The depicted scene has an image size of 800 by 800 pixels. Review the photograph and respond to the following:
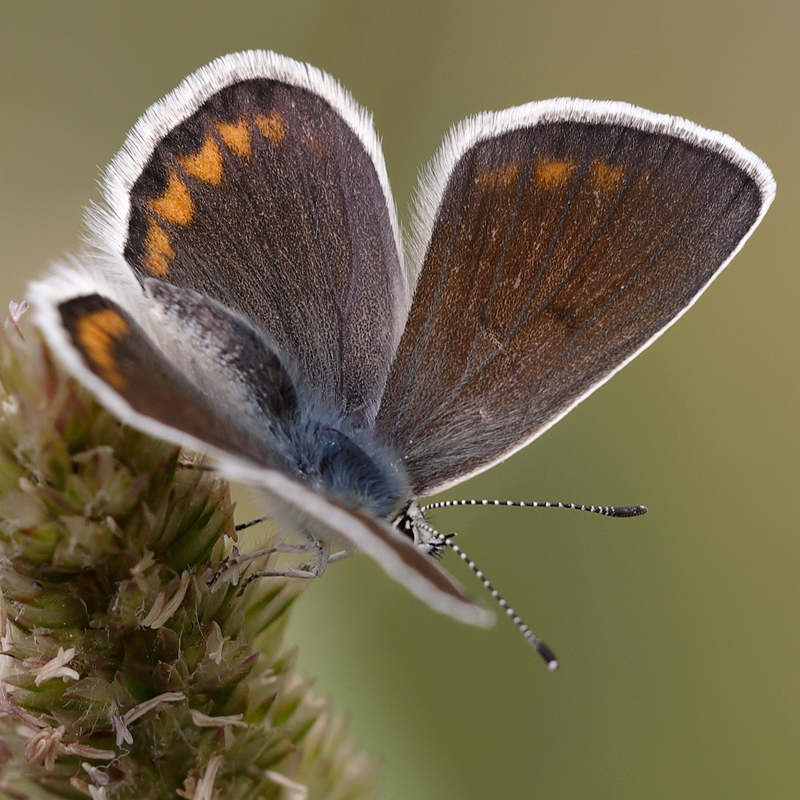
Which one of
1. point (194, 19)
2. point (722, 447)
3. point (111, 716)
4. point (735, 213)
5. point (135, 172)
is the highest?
point (194, 19)

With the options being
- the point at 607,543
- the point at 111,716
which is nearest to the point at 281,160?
the point at 111,716

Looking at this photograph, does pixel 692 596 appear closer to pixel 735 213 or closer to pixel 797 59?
pixel 735 213

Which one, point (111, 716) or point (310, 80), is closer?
point (111, 716)

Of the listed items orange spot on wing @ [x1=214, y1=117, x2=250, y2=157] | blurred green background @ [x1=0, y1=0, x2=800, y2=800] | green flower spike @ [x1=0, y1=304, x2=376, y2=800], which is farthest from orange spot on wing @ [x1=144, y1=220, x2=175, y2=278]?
blurred green background @ [x1=0, y1=0, x2=800, y2=800]

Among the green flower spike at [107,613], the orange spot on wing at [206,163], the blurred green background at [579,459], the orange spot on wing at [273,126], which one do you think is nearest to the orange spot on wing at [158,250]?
the orange spot on wing at [206,163]

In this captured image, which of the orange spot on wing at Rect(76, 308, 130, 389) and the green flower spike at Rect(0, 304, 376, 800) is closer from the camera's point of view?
the orange spot on wing at Rect(76, 308, 130, 389)

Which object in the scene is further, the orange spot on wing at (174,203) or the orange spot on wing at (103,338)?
the orange spot on wing at (174,203)

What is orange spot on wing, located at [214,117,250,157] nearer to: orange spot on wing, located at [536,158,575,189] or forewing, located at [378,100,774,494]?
forewing, located at [378,100,774,494]

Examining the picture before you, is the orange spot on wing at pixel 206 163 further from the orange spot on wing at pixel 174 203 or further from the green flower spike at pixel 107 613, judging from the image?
the green flower spike at pixel 107 613
